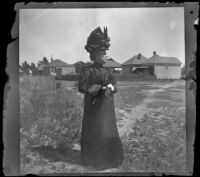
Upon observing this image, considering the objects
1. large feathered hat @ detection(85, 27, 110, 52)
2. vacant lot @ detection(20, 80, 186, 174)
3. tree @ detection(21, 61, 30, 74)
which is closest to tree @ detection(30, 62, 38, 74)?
tree @ detection(21, 61, 30, 74)

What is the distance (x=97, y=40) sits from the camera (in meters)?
3.20

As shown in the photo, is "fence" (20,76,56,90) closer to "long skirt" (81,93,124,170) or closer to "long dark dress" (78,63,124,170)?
"long dark dress" (78,63,124,170)

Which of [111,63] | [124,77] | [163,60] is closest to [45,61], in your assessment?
[111,63]

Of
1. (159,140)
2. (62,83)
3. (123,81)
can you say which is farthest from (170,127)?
(62,83)

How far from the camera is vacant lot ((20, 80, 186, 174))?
3.25 m

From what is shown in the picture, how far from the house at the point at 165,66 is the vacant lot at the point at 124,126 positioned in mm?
76

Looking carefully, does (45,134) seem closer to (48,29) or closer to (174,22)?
(48,29)

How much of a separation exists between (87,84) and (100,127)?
46 centimetres

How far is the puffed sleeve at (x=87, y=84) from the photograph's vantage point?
3.20 m

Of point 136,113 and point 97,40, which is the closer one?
point 97,40

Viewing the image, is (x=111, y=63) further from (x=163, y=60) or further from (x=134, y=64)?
(x=163, y=60)

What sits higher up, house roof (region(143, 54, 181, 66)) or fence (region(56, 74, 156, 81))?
house roof (region(143, 54, 181, 66))

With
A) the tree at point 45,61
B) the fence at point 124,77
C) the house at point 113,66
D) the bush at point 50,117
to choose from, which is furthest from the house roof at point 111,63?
the tree at point 45,61

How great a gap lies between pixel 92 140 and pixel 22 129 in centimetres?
72
